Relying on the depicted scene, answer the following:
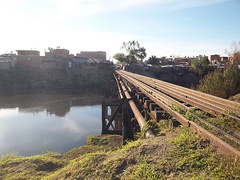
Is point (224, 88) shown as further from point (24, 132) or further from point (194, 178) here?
point (24, 132)

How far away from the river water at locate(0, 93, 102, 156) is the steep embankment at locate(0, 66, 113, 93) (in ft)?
46.0

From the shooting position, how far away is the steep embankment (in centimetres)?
3950

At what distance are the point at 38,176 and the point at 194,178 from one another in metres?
3.87

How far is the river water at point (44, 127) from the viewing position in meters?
12.3

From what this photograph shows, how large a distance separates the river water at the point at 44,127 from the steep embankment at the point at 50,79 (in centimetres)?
1401

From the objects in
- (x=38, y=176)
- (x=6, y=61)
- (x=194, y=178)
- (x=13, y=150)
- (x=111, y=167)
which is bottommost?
(x=13, y=150)

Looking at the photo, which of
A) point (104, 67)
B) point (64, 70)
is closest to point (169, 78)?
point (104, 67)

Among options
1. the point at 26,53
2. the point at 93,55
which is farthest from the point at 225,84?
the point at 93,55

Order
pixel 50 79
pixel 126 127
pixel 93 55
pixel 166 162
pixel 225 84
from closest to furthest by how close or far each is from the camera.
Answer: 1. pixel 166 162
2. pixel 126 127
3. pixel 225 84
4. pixel 50 79
5. pixel 93 55

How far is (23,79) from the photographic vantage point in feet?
136

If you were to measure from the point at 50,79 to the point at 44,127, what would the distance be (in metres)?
28.7

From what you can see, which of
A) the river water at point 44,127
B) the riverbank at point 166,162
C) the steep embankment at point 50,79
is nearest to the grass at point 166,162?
the riverbank at point 166,162

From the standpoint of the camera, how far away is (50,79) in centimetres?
4372

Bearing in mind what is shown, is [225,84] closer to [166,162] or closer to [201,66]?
[166,162]
